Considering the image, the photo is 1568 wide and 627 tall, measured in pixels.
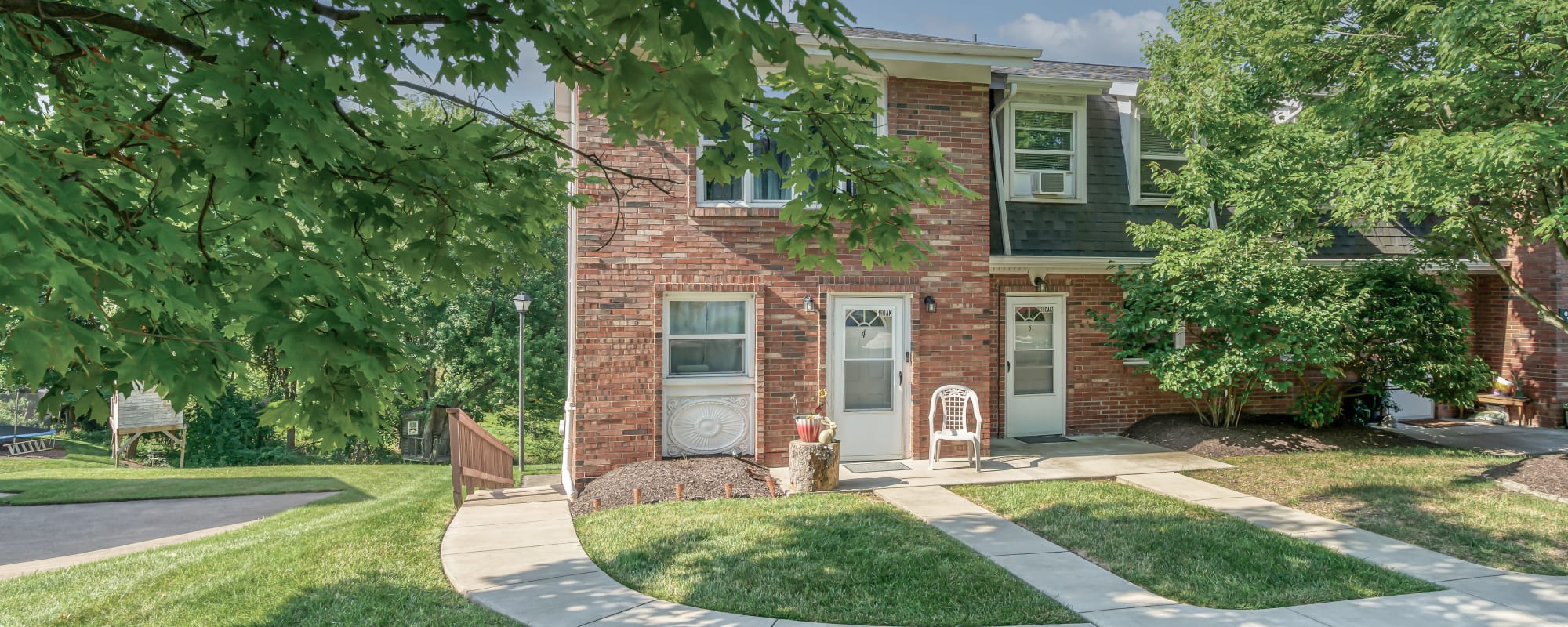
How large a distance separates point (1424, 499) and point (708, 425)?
6.89 metres

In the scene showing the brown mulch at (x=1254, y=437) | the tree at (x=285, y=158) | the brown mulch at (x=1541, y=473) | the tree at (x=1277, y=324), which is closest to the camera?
the tree at (x=285, y=158)

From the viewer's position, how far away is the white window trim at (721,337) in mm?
9172

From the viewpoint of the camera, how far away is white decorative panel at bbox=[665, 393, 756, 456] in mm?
9195

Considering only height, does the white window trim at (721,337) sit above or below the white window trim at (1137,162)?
below

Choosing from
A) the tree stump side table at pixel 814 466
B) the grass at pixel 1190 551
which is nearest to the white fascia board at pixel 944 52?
the tree stump side table at pixel 814 466

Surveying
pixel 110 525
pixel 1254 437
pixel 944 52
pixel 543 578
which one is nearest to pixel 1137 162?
pixel 1254 437

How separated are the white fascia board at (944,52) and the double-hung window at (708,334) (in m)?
2.90

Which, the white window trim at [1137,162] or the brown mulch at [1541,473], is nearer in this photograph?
the brown mulch at [1541,473]

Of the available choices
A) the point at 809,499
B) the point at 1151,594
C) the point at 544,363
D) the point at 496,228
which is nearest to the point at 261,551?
the point at 496,228

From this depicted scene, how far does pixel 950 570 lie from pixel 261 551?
5.29 metres

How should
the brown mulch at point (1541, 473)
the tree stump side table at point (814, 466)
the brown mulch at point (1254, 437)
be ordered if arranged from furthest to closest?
the brown mulch at point (1254, 437) → the tree stump side table at point (814, 466) → the brown mulch at point (1541, 473)

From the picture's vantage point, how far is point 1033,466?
9.66 m

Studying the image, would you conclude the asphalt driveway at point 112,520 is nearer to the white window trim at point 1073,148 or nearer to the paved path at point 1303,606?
the paved path at point 1303,606

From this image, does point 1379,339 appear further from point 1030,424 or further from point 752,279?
point 752,279
